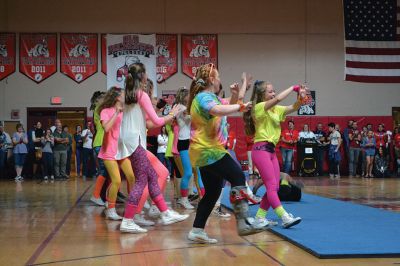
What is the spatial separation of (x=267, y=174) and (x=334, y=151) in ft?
42.6

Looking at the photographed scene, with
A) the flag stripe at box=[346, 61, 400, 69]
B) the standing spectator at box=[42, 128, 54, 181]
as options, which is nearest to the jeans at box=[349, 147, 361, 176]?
the flag stripe at box=[346, 61, 400, 69]

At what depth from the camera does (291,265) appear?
3861 mm

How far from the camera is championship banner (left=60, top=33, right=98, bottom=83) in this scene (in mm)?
19172

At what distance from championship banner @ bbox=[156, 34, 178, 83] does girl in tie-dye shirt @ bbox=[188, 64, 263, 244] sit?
14646 millimetres

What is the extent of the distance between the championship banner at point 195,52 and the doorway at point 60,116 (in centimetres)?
426

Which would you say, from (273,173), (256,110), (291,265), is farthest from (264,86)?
(291,265)

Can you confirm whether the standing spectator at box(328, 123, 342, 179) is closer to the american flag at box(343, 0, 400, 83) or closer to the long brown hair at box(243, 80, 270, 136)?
the american flag at box(343, 0, 400, 83)

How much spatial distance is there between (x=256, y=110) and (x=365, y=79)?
1105cm

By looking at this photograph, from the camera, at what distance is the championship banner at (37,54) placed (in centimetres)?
1898

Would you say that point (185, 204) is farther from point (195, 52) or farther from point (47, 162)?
point (195, 52)

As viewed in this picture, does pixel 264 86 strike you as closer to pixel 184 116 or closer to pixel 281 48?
pixel 184 116

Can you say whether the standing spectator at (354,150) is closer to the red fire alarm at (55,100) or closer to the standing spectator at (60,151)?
the standing spectator at (60,151)

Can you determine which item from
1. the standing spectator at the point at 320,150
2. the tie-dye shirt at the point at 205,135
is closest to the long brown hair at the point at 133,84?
the tie-dye shirt at the point at 205,135

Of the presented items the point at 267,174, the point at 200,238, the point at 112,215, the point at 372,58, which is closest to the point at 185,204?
the point at 112,215
